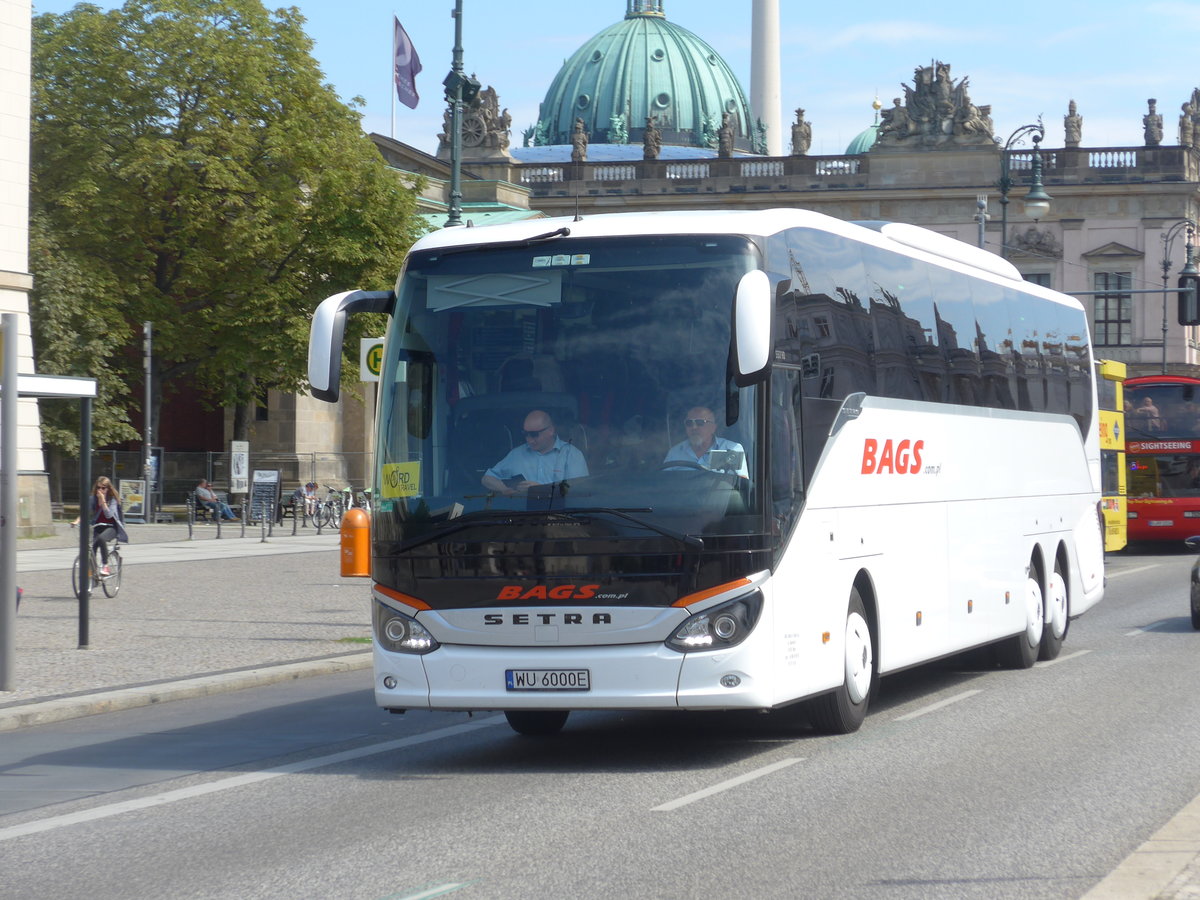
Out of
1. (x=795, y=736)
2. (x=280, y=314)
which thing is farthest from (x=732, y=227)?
(x=280, y=314)

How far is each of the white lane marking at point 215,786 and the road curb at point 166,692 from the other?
2.71m

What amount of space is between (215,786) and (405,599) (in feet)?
4.65

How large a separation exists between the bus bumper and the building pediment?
7956cm

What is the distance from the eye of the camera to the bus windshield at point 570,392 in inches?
381

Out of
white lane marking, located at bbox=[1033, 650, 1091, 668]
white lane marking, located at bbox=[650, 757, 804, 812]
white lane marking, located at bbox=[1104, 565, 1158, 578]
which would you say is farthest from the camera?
white lane marking, located at bbox=[1104, 565, 1158, 578]

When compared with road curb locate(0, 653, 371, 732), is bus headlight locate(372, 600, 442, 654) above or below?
above

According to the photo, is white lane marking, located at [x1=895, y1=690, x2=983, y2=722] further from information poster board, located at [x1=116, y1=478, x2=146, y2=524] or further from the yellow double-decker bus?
information poster board, located at [x1=116, y1=478, x2=146, y2=524]

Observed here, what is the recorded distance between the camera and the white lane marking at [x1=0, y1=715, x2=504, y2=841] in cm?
838

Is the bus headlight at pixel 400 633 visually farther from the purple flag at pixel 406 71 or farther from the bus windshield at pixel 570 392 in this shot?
the purple flag at pixel 406 71

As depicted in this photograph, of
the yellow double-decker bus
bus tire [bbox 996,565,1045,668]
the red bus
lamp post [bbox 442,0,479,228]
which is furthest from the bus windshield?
the red bus

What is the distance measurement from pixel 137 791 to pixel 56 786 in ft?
1.82

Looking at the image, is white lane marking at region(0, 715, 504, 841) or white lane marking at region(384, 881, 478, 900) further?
white lane marking at region(0, 715, 504, 841)

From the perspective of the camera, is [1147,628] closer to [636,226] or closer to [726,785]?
[636,226]

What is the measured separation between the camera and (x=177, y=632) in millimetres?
18234
